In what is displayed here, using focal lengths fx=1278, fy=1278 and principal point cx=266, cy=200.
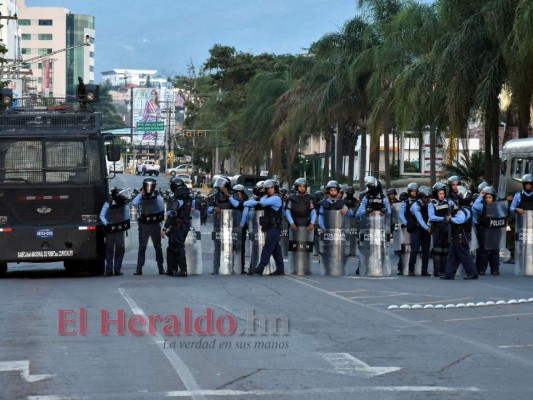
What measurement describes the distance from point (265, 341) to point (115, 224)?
1195cm

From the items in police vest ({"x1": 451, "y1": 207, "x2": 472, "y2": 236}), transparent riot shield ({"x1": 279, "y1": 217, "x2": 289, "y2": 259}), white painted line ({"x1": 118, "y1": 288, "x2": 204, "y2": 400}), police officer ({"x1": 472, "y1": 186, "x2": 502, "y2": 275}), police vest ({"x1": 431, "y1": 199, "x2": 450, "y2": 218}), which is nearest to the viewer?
white painted line ({"x1": 118, "y1": 288, "x2": 204, "y2": 400})

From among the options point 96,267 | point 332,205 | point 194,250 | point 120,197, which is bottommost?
point 96,267

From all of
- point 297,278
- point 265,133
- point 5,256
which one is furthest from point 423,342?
point 265,133

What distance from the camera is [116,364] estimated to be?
12.2 metres

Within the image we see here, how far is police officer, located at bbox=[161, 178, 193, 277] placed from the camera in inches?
979

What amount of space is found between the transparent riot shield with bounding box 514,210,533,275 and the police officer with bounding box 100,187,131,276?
798 centimetres

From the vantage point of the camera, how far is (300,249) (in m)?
25.6

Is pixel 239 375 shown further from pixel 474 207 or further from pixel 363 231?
pixel 474 207

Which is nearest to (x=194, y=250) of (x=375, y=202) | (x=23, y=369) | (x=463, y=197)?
(x=375, y=202)

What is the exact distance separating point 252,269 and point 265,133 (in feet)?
175

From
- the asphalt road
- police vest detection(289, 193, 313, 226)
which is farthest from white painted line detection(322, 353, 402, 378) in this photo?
police vest detection(289, 193, 313, 226)

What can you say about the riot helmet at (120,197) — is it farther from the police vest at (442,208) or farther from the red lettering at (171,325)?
the red lettering at (171,325)

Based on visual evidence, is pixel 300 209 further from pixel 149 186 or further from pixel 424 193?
pixel 149 186

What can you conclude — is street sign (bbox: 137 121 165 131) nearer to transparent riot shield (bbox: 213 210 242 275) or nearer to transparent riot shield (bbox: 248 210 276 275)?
transparent riot shield (bbox: 213 210 242 275)
